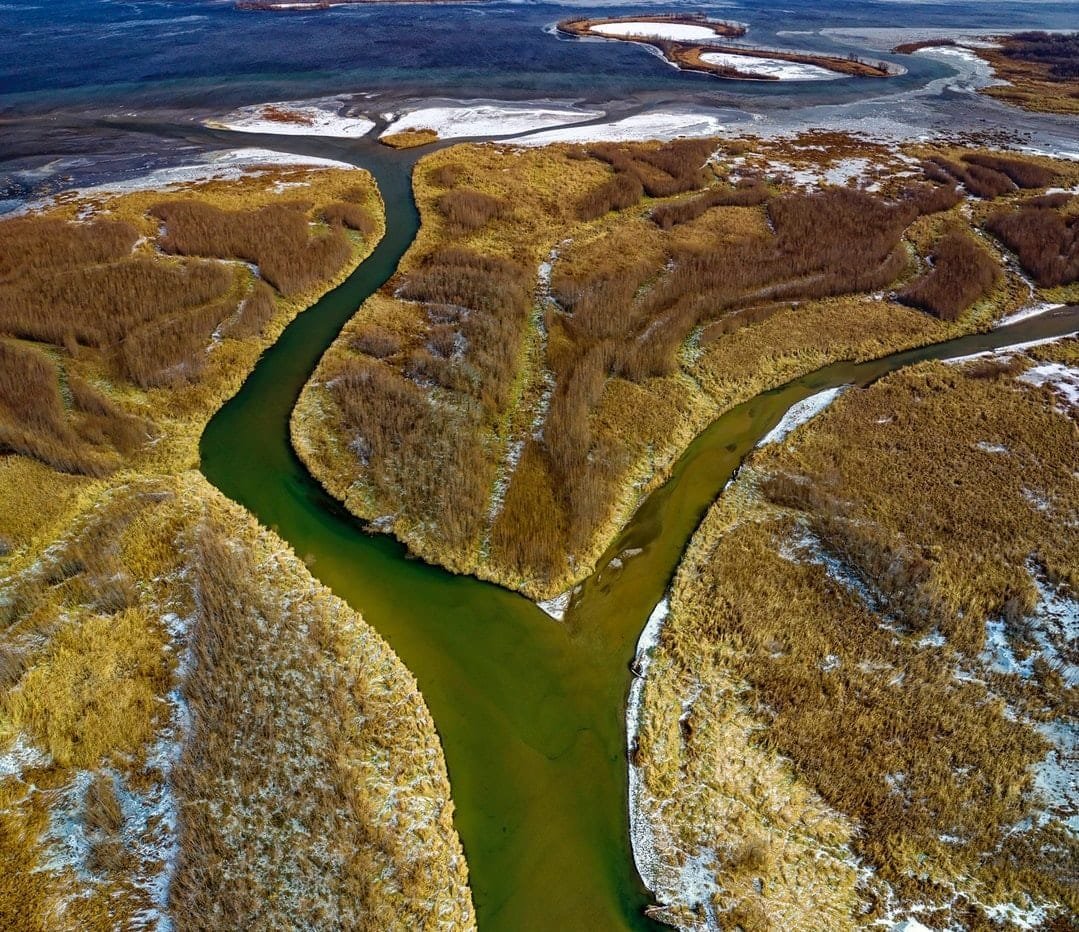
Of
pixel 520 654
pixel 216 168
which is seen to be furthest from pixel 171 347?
pixel 216 168

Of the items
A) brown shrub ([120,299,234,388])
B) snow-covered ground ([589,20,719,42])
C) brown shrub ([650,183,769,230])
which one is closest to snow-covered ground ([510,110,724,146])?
brown shrub ([650,183,769,230])

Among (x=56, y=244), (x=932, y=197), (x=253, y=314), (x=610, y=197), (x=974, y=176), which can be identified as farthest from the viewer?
(x=974, y=176)

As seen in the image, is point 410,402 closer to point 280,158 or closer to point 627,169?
point 627,169

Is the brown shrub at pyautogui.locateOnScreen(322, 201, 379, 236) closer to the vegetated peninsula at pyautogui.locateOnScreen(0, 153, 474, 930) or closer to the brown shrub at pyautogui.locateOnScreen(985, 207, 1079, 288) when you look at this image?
the vegetated peninsula at pyautogui.locateOnScreen(0, 153, 474, 930)

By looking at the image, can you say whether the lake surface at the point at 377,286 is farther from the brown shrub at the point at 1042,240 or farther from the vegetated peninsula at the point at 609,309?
the brown shrub at the point at 1042,240

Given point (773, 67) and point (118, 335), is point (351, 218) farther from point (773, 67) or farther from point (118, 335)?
point (773, 67)

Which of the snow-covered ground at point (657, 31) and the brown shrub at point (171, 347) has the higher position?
the snow-covered ground at point (657, 31)

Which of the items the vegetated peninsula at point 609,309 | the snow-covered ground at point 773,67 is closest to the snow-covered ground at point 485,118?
the vegetated peninsula at point 609,309
